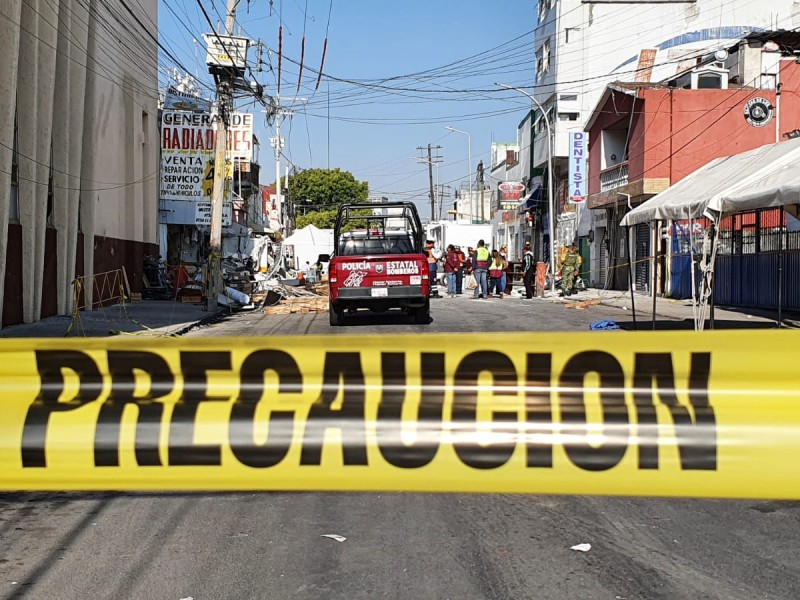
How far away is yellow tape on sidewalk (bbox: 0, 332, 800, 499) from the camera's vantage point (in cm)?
414

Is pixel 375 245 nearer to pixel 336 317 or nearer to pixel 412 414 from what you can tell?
pixel 336 317

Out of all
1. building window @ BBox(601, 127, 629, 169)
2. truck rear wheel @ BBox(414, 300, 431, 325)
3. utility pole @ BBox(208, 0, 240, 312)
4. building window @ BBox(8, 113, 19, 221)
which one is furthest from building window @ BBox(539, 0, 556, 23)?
building window @ BBox(8, 113, 19, 221)

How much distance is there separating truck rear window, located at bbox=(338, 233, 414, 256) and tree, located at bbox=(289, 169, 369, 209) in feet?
238

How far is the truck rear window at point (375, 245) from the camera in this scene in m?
19.2

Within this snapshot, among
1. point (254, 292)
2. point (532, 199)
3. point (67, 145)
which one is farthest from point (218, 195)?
point (532, 199)

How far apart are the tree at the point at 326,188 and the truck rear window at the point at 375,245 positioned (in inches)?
2858

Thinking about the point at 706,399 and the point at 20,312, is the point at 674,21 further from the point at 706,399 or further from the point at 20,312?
the point at 706,399

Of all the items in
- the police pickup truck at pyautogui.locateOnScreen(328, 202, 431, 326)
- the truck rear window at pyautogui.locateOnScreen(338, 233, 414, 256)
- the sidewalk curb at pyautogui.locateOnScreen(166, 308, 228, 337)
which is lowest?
the sidewalk curb at pyautogui.locateOnScreen(166, 308, 228, 337)

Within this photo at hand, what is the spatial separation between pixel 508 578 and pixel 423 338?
133 centimetres

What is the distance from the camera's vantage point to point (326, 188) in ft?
303

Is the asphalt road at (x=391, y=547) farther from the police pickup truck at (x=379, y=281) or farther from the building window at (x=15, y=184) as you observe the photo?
the building window at (x=15, y=184)

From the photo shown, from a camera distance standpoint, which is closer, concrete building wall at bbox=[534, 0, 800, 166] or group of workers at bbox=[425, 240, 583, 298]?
group of workers at bbox=[425, 240, 583, 298]

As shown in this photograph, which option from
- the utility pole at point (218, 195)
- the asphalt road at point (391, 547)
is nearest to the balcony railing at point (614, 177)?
the utility pole at point (218, 195)

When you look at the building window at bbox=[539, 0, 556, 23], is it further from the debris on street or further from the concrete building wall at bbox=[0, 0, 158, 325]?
the debris on street
